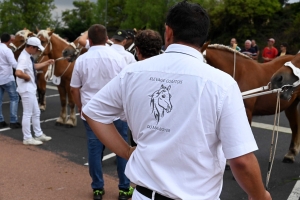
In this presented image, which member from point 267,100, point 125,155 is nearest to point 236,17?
point 267,100

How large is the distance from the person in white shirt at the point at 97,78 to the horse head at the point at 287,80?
184cm

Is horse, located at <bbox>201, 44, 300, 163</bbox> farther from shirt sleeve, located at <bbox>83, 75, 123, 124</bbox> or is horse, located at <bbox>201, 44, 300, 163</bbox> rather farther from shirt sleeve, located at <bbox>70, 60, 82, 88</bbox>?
shirt sleeve, located at <bbox>83, 75, 123, 124</bbox>

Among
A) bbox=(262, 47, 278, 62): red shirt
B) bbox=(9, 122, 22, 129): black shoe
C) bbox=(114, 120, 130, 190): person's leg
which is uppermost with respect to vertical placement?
bbox=(114, 120, 130, 190): person's leg

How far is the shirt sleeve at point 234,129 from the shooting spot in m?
1.62

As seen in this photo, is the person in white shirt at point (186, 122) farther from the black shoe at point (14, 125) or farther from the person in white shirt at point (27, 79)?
the black shoe at point (14, 125)

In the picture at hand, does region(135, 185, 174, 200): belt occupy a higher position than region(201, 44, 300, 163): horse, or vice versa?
region(135, 185, 174, 200): belt

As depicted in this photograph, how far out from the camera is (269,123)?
9086 mm

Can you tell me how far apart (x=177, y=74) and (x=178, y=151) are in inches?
14.1

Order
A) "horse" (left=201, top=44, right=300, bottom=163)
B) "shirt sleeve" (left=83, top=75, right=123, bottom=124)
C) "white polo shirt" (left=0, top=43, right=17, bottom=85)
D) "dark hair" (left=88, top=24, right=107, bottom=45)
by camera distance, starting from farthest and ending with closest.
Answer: "white polo shirt" (left=0, top=43, right=17, bottom=85), "horse" (left=201, top=44, right=300, bottom=163), "dark hair" (left=88, top=24, right=107, bottom=45), "shirt sleeve" (left=83, top=75, right=123, bottom=124)

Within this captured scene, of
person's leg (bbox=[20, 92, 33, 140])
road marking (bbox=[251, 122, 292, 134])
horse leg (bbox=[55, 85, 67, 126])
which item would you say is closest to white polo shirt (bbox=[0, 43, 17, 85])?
horse leg (bbox=[55, 85, 67, 126])

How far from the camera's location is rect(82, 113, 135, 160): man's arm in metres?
2.01

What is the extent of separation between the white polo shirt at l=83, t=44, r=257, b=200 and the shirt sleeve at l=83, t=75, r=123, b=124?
0.23 ft

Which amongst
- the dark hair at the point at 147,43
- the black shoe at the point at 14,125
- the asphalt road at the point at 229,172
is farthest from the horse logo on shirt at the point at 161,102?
the black shoe at the point at 14,125

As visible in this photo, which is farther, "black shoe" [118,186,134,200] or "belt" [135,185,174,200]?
"black shoe" [118,186,134,200]
